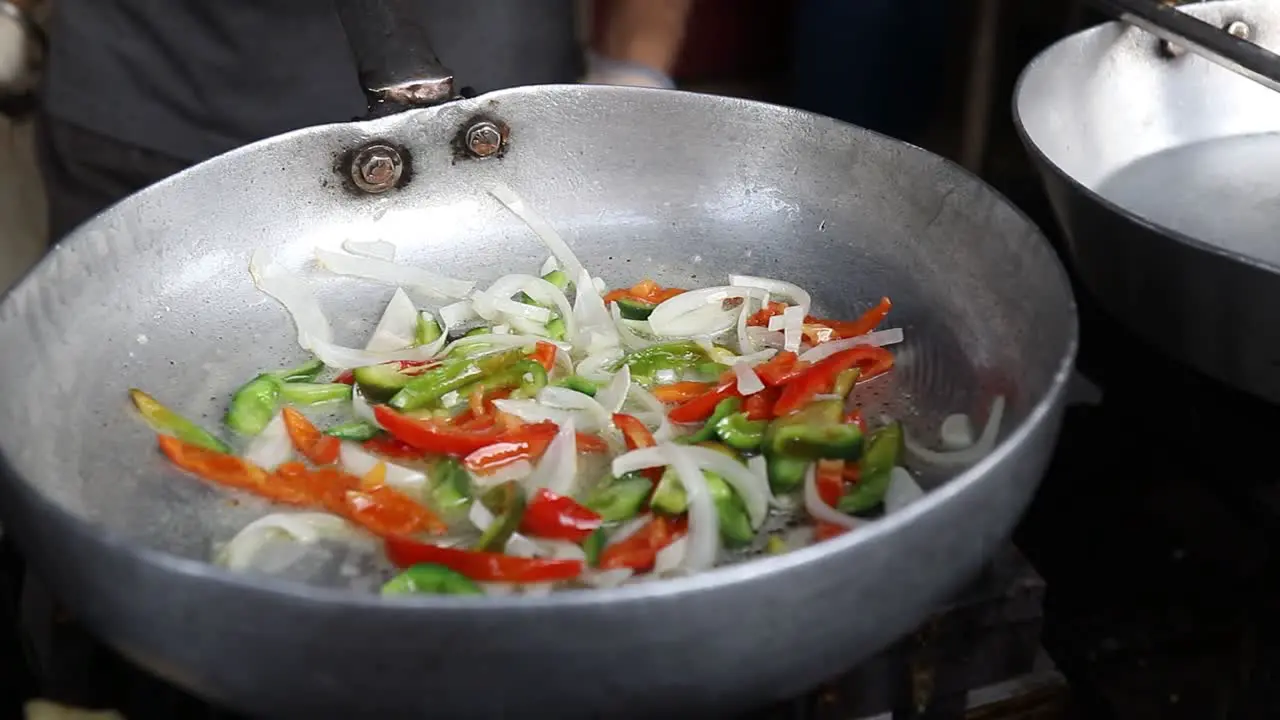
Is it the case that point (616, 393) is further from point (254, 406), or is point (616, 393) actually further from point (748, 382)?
point (254, 406)

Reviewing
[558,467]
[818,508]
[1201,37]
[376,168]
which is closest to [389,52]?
[376,168]

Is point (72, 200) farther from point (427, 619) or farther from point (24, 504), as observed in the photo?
point (427, 619)

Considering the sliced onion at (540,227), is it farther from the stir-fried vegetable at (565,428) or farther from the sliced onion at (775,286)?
the sliced onion at (775,286)

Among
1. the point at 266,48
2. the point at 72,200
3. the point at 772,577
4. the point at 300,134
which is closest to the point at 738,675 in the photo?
the point at 772,577

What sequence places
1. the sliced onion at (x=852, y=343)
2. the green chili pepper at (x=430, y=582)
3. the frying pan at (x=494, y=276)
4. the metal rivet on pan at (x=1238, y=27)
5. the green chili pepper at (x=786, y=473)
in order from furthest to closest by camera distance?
the metal rivet on pan at (x=1238, y=27), the sliced onion at (x=852, y=343), the green chili pepper at (x=786, y=473), the green chili pepper at (x=430, y=582), the frying pan at (x=494, y=276)

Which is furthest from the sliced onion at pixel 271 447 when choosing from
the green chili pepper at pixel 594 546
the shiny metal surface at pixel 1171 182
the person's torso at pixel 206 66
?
the shiny metal surface at pixel 1171 182
